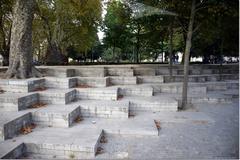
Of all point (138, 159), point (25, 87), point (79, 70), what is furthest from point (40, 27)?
point (138, 159)

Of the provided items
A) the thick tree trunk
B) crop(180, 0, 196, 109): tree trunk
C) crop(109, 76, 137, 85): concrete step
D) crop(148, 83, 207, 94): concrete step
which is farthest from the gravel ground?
the thick tree trunk

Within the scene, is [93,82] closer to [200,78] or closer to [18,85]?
[18,85]

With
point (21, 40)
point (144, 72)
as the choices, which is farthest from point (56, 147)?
point (144, 72)

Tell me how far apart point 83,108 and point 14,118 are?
1849 mm

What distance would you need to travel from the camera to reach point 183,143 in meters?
5.16

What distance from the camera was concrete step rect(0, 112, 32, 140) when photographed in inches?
183

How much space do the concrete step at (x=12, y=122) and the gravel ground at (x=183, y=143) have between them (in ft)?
5.33

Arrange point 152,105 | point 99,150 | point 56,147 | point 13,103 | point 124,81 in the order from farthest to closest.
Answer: point 124,81, point 152,105, point 13,103, point 99,150, point 56,147

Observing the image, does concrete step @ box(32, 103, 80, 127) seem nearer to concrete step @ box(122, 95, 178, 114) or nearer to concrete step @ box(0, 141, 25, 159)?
concrete step @ box(0, 141, 25, 159)

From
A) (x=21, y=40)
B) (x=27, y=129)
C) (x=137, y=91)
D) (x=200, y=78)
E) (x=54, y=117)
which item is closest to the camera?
(x=27, y=129)

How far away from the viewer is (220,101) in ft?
27.9

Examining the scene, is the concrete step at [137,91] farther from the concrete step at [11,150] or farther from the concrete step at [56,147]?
the concrete step at [11,150]

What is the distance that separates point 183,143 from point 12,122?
3.17 metres

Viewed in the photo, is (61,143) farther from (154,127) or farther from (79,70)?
(79,70)
